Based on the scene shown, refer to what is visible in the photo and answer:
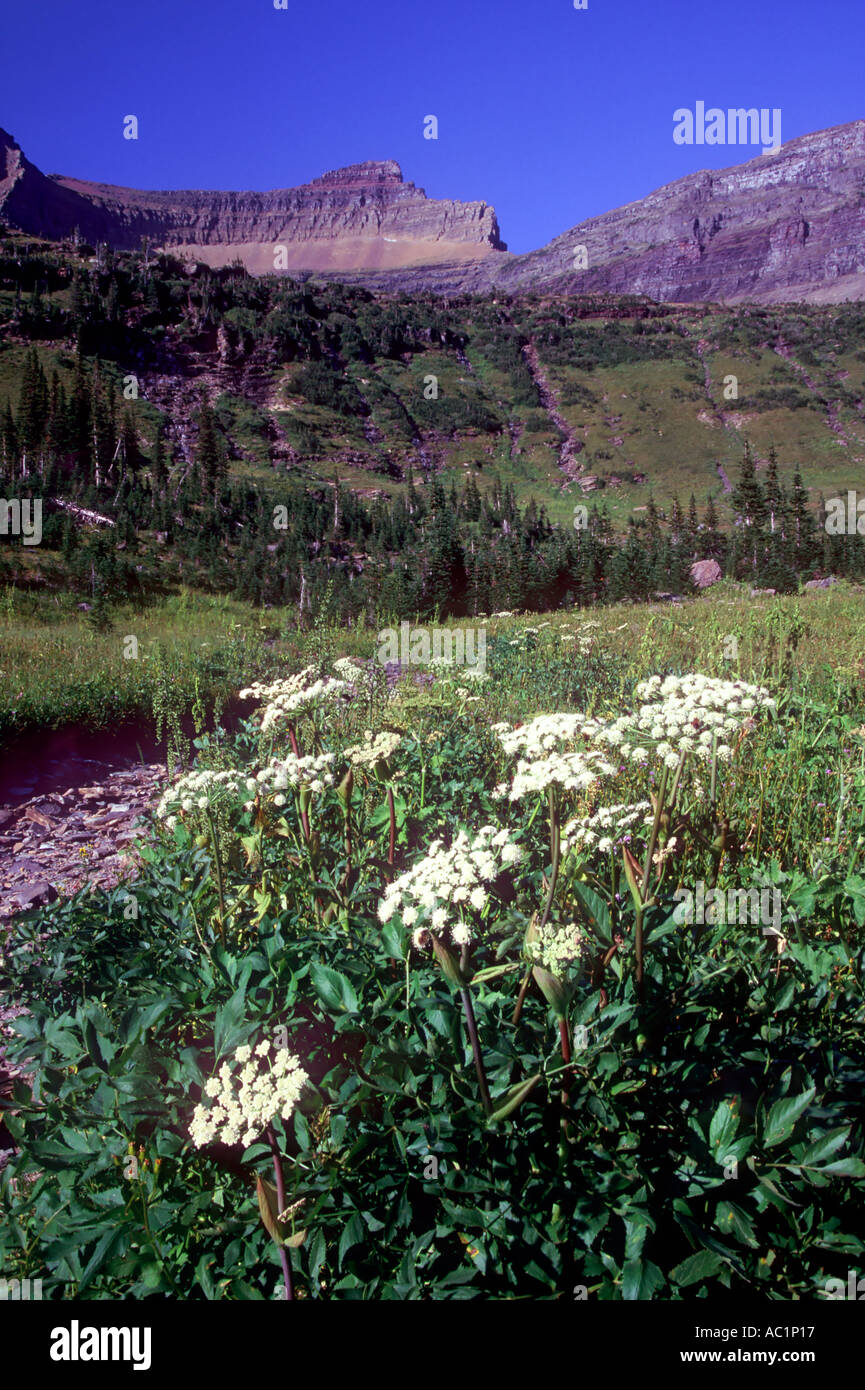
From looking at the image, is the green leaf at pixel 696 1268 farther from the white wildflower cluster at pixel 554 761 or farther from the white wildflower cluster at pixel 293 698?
the white wildflower cluster at pixel 293 698

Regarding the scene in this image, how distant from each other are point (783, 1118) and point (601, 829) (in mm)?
1712

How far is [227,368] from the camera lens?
79.8 metres

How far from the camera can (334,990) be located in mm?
2225

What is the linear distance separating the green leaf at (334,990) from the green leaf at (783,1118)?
46.8 inches

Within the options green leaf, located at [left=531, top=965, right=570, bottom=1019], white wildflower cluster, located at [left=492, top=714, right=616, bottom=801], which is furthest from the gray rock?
green leaf, located at [left=531, top=965, right=570, bottom=1019]

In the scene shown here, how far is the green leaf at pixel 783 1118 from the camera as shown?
1664 mm

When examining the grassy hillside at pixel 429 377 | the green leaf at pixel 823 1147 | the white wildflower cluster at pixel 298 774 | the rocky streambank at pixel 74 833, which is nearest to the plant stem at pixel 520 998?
the green leaf at pixel 823 1147

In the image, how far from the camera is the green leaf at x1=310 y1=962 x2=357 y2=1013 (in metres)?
2.17

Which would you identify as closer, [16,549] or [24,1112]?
[24,1112]

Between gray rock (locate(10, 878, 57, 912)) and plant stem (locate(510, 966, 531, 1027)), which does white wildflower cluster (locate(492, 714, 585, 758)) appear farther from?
gray rock (locate(10, 878, 57, 912))
